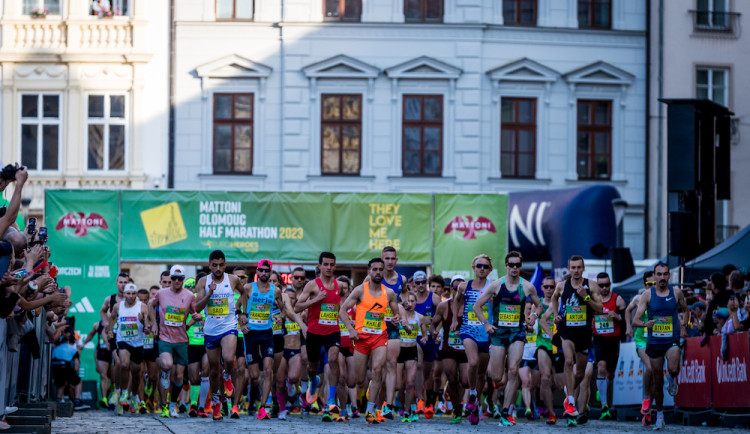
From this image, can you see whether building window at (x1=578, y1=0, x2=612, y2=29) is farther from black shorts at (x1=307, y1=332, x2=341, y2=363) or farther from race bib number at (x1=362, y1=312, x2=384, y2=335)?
race bib number at (x1=362, y1=312, x2=384, y2=335)

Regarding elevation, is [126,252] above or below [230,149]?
below

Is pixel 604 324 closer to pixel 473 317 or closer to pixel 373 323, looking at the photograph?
pixel 473 317

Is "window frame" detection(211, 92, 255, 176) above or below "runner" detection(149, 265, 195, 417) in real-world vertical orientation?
above

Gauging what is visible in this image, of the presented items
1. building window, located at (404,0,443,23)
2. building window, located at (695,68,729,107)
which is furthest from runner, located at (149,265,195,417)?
building window, located at (695,68,729,107)

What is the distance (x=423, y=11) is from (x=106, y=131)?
29.7 feet

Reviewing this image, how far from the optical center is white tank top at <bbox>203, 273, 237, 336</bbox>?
19.6 meters

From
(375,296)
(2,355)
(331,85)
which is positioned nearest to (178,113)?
(331,85)

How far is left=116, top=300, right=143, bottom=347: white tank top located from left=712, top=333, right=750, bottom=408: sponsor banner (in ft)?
30.7

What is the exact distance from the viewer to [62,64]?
122 feet

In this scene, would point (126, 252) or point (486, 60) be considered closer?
point (126, 252)

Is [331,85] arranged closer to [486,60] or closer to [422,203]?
[486,60]

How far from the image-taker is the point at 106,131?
37406 mm

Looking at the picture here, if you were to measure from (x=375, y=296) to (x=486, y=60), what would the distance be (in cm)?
2019

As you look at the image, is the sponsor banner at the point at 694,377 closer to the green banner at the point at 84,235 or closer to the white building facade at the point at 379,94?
the green banner at the point at 84,235
